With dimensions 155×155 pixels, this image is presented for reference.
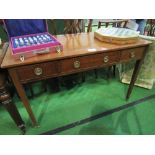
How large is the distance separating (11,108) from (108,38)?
0.88 metres

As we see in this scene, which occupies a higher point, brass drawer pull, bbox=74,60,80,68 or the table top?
the table top

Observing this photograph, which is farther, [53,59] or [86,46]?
[86,46]

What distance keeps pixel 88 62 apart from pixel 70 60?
14 cm

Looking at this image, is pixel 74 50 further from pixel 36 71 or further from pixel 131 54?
pixel 131 54

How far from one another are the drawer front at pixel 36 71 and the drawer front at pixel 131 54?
531 millimetres

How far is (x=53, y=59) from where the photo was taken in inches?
33.5

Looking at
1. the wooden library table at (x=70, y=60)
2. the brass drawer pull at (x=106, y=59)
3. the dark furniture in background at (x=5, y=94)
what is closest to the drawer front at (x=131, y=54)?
the wooden library table at (x=70, y=60)

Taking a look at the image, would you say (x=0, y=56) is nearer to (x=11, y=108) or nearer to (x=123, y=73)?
(x=11, y=108)

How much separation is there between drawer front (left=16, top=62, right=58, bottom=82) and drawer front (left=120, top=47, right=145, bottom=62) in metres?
0.53

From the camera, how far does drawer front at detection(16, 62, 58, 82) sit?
83 cm

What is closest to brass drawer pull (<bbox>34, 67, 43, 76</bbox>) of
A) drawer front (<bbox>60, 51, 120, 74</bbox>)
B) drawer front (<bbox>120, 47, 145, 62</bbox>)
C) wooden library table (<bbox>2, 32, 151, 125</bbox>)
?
wooden library table (<bbox>2, 32, 151, 125</bbox>)

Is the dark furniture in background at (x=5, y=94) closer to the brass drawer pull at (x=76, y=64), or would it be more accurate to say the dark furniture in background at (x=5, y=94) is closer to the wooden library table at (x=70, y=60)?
the wooden library table at (x=70, y=60)

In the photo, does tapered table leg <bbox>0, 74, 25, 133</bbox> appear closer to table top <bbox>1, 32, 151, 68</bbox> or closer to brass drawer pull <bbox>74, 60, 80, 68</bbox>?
table top <bbox>1, 32, 151, 68</bbox>

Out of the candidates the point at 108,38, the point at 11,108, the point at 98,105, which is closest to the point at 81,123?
the point at 98,105
